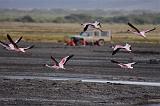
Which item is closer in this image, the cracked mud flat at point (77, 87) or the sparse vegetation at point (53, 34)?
the cracked mud flat at point (77, 87)

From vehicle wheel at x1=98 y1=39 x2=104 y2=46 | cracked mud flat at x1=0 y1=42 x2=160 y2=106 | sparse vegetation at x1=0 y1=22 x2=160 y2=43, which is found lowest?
sparse vegetation at x1=0 y1=22 x2=160 y2=43

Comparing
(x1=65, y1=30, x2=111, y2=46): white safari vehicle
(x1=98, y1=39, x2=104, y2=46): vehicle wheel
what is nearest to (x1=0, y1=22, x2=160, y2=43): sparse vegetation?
(x1=65, y1=30, x2=111, y2=46): white safari vehicle

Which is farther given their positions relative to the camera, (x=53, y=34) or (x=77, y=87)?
(x=53, y=34)

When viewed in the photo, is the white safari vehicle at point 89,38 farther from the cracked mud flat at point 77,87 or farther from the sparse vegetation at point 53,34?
the cracked mud flat at point 77,87

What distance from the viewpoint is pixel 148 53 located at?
56375 mm

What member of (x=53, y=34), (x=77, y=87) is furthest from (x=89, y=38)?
(x=77, y=87)

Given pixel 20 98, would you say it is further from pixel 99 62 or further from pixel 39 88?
pixel 99 62

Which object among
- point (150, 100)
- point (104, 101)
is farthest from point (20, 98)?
point (150, 100)

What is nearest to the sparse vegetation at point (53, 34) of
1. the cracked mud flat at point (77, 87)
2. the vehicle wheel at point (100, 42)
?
the vehicle wheel at point (100, 42)

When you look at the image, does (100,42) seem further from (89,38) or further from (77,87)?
(77,87)

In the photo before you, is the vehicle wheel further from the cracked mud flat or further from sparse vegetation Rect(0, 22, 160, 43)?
the cracked mud flat

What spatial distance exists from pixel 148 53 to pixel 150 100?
3218cm

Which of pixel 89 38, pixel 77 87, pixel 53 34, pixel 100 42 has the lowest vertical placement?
pixel 53 34

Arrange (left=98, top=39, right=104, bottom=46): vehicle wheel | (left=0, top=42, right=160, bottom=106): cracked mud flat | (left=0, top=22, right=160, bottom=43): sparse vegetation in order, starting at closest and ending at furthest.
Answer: (left=0, top=42, right=160, bottom=106): cracked mud flat, (left=98, top=39, right=104, bottom=46): vehicle wheel, (left=0, top=22, right=160, bottom=43): sparse vegetation
